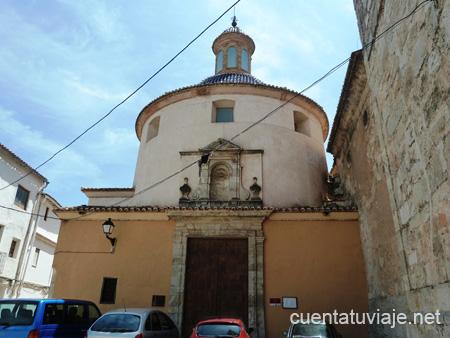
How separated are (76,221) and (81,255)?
1.19 m

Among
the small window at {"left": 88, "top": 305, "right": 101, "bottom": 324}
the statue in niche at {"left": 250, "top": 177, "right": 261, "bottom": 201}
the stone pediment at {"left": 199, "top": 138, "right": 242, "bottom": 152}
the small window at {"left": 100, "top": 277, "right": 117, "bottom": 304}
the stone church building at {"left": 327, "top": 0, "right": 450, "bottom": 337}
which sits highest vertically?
the stone pediment at {"left": 199, "top": 138, "right": 242, "bottom": 152}

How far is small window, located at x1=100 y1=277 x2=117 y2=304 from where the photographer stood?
10.2 meters

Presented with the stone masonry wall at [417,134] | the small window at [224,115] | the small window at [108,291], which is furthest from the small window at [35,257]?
the stone masonry wall at [417,134]

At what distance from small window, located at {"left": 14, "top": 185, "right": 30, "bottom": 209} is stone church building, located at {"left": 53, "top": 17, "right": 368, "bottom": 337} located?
26.3 ft

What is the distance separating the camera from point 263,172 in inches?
497

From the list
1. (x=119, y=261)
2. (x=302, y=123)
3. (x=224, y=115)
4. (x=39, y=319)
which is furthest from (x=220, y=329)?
(x=302, y=123)

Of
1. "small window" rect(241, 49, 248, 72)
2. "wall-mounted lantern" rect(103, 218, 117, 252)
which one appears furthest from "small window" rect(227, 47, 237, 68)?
"wall-mounted lantern" rect(103, 218, 117, 252)

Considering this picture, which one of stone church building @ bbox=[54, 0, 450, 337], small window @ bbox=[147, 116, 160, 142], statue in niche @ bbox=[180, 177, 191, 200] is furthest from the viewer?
small window @ bbox=[147, 116, 160, 142]

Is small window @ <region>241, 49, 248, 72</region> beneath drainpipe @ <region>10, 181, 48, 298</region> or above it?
above

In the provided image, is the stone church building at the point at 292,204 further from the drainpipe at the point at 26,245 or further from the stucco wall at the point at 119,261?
the drainpipe at the point at 26,245

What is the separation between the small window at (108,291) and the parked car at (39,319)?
249 cm

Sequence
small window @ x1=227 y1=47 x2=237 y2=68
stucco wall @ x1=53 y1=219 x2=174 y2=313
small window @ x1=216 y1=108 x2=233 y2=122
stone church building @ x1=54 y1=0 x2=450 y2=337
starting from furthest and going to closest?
1. small window @ x1=227 y1=47 x2=237 y2=68
2. small window @ x1=216 y1=108 x2=233 y2=122
3. stucco wall @ x1=53 y1=219 x2=174 y2=313
4. stone church building @ x1=54 y1=0 x2=450 y2=337

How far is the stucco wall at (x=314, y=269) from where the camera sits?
9422 mm

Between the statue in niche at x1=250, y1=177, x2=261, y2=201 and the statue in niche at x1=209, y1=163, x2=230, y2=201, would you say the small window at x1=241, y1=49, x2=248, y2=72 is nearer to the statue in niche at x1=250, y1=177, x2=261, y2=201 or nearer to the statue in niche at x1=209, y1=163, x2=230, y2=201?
the statue in niche at x1=209, y1=163, x2=230, y2=201
